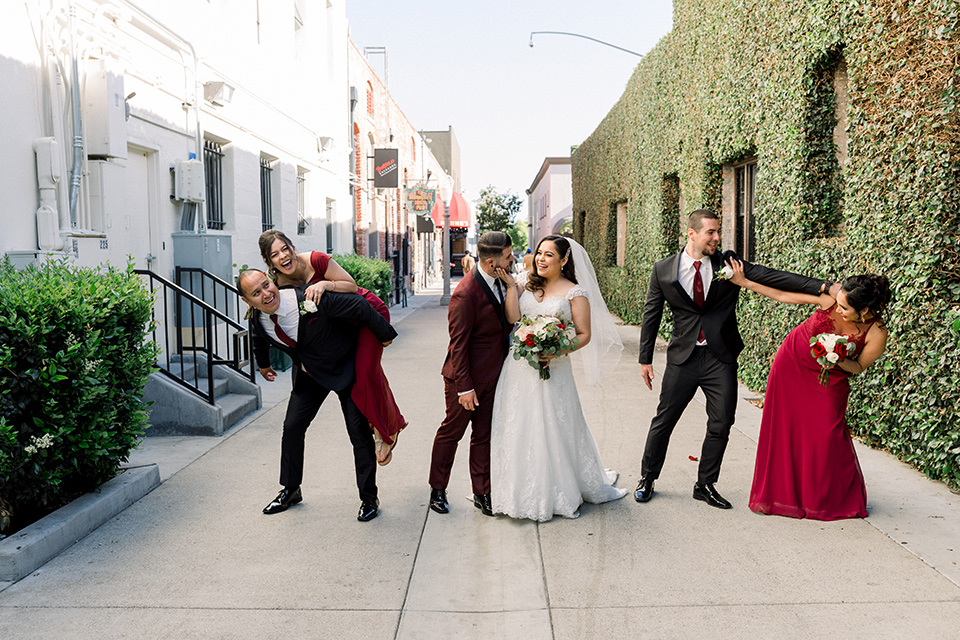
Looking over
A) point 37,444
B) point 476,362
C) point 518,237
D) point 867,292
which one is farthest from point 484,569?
point 518,237

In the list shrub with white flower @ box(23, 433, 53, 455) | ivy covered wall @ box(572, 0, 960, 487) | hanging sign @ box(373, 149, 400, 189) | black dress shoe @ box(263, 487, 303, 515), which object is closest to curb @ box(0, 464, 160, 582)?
shrub with white flower @ box(23, 433, 53, 455)

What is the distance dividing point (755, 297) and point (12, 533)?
25.1ft

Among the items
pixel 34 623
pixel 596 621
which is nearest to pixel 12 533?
pixel 34 623

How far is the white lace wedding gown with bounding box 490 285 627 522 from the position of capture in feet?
15.2

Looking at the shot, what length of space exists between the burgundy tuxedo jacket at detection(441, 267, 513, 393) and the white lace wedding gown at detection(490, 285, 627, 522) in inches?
4.6

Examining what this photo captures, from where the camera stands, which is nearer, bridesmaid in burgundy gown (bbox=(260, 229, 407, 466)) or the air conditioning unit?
bridesmaid in burgundy gown (bbox=(260, 229, 407, 466))

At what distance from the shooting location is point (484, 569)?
4.03 metres

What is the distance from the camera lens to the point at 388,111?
26078 millimetres

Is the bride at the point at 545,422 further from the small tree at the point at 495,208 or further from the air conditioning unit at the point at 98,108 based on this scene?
the small tree at the point at 495,208

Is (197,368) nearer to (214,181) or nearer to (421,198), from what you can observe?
(214,181)

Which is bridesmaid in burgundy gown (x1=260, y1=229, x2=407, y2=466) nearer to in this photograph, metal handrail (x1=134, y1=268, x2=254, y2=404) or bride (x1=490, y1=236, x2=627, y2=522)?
bride (x1=490, y1=236, x2=627, y2=522)

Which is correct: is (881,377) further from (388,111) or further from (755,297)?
(388,111)

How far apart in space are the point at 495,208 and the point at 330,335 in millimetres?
65618

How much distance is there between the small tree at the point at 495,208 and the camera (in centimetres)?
6925
